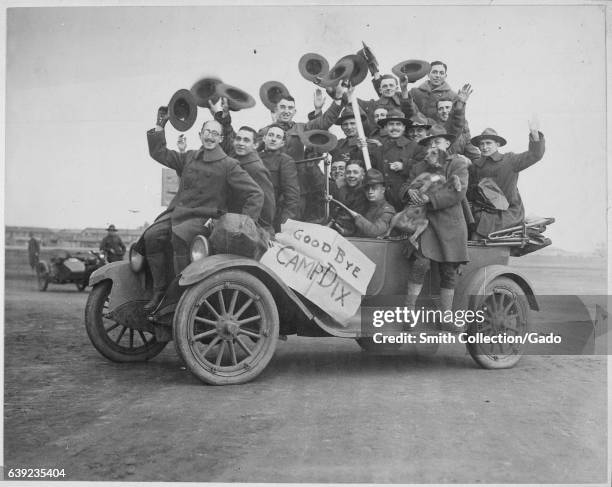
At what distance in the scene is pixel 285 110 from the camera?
5.73 metres

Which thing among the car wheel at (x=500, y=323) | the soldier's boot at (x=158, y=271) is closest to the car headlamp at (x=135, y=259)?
the soldier's boot at (x=158, y=271)

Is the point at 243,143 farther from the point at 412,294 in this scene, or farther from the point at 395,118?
the point at 412,294

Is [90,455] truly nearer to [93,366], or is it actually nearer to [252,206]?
[93,366]

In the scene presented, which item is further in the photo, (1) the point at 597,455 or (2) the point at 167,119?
(2) the point at 167,119

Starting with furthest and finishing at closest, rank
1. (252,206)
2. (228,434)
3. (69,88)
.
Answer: (69,88), (252,206), (228,434)

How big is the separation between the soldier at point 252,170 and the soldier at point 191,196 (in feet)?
0.27

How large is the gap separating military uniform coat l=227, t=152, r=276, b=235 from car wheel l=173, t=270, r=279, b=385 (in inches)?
26.7

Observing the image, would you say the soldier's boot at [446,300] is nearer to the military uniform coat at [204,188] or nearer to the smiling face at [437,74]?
the military uniform coat at [204,188]

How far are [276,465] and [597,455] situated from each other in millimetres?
2078

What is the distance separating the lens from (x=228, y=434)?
390 centimetres

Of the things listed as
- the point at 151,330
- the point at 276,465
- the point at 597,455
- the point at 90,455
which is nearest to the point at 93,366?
the point at 151,330

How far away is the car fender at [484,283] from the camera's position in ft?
17.5

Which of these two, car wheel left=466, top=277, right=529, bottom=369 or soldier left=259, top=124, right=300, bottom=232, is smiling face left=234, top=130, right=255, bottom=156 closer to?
soldier left=259, top=124, right=300, bottom=232

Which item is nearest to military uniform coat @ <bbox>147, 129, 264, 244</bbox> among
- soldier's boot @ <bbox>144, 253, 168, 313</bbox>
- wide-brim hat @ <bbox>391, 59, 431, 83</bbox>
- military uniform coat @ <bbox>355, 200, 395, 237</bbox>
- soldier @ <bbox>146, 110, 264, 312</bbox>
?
soldier @ <bbox>146, 110, 264, 312</bbox>
